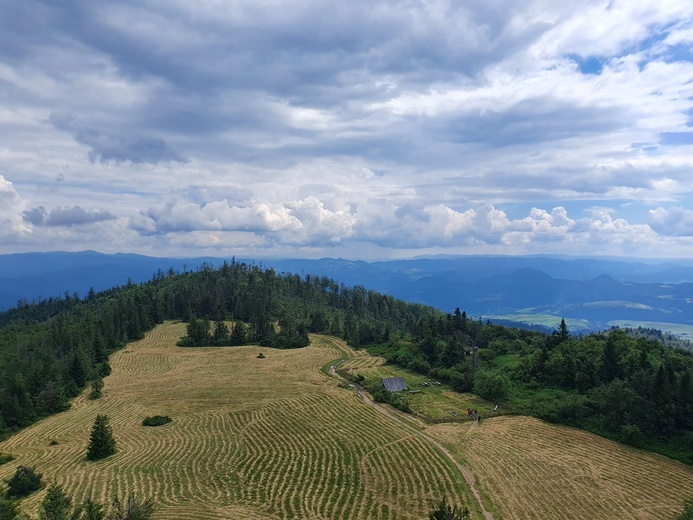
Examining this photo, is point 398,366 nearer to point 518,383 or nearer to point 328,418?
point 518,383

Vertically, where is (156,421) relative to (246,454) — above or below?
below

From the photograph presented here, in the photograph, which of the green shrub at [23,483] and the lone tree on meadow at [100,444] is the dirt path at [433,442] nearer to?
the lone tree on meadow at [100,444]

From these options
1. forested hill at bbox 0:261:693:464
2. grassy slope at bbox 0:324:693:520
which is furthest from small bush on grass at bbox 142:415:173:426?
forested hill at bbox 0:261:693:464

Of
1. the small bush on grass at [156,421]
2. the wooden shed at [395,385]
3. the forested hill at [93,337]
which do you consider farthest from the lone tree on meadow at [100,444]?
the wooden shed at [395,385]

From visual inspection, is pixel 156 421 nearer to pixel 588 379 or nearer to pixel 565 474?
pixel 565 474

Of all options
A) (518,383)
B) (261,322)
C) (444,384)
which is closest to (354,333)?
(261,322)

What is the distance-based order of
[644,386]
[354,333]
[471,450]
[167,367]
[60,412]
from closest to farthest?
[471,450] → [644,386] → [60,412] → [167,367] → [354,333]

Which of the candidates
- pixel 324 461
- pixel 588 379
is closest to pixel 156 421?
pixel 324 461
